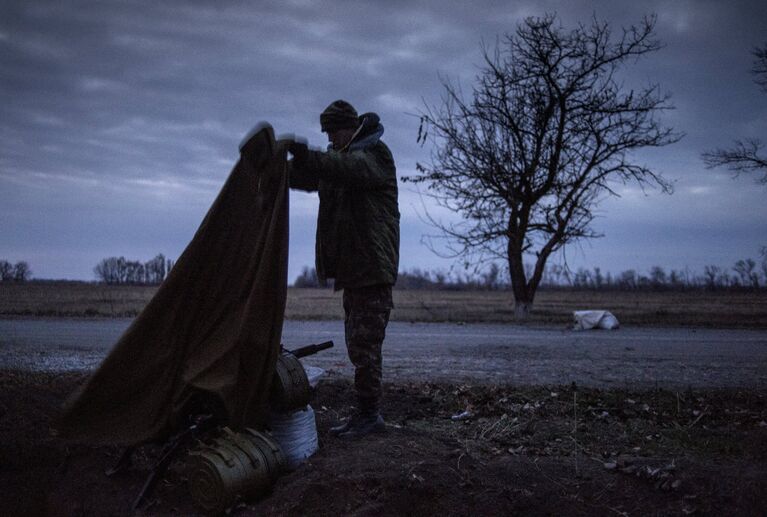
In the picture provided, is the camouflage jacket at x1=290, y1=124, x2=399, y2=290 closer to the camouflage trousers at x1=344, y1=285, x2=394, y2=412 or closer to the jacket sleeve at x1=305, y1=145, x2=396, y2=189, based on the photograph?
the jacket sleeve at x1=305, y1=145, x2=396, y2=189

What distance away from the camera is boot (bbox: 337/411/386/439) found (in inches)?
176

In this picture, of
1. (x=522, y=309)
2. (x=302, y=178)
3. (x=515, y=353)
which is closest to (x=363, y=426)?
(x=302, y=178)

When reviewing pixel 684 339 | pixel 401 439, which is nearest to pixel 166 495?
pixel 401 439

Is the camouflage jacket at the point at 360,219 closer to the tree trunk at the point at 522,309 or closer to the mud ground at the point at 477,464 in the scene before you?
the mud ground at the point at 477,464

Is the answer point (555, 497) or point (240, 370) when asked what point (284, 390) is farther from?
point (555, 497)

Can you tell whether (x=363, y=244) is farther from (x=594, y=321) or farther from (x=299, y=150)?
(x=594, y=321)

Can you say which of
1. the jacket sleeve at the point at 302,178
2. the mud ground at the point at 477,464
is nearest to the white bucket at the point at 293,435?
the mud ground at the point at 477,464

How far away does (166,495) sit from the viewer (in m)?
3.65

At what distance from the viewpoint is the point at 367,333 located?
444 centimetres

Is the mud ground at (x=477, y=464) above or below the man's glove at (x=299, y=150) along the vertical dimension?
below

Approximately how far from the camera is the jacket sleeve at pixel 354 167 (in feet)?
13.3

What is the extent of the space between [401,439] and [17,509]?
2623mm

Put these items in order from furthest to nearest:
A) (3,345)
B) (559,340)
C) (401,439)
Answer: (559,340) < (3,345) < (401,439)

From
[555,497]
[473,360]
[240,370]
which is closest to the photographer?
[555,497]
